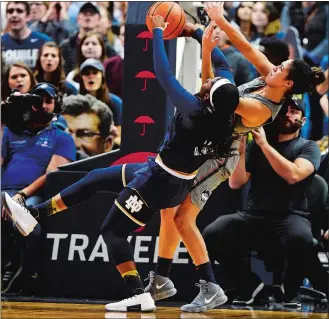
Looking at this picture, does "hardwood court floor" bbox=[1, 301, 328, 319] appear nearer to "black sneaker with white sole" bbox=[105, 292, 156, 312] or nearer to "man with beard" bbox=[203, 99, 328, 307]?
"black sneaker with white sole" bbox=[105, 292, 156, 312]

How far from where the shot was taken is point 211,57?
620 centimetres

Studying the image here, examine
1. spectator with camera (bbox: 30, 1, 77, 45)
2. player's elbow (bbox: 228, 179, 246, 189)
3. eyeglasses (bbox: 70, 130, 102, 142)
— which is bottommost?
player's elbow (bbox: 228, 179, 246, 189)

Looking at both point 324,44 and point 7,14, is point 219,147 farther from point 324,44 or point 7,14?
point 7,14

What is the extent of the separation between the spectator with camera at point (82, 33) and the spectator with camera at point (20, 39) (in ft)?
0.57

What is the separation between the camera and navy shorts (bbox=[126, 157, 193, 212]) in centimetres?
595

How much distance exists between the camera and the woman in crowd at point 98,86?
7.45 metres

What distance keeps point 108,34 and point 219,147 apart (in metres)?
2.22

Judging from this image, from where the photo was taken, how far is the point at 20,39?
7.77 m

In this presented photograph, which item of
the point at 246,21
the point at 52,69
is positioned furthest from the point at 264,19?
the point at 52,69

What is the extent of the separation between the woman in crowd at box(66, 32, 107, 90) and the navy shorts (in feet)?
6.06

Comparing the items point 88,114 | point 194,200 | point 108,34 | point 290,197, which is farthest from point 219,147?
point 108,34

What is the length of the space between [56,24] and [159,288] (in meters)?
2.61

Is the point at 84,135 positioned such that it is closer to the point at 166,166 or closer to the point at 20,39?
the point at 20,39

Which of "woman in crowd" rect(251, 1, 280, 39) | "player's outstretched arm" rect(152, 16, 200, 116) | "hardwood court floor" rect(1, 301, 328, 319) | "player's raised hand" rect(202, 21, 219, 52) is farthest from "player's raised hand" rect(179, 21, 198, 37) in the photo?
"hardwood court floor" rect(1, 301, 328, 319)
